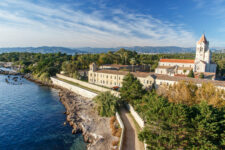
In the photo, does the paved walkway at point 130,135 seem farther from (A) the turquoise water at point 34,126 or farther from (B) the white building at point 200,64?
(B) the white building at point 200,64

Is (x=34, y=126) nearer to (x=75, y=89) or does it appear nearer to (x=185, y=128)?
(x=75, y=89)

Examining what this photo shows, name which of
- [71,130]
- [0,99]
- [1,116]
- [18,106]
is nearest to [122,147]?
[71,130]

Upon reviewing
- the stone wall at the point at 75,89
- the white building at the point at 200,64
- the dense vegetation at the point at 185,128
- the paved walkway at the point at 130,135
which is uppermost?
the white building at the point at 200,64

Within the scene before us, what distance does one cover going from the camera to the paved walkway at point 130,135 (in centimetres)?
1803

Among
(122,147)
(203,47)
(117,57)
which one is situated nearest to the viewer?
(122,147)

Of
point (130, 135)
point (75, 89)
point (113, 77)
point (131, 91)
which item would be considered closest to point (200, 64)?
point (113, 77)

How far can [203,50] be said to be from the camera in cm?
5988

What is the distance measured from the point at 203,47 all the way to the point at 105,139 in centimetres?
5848

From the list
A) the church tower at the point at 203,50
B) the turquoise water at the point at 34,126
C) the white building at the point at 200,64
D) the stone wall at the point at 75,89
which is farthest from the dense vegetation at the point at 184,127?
the church tower at the point at 203,50

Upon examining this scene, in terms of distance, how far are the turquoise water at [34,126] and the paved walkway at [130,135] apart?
691 centimetres

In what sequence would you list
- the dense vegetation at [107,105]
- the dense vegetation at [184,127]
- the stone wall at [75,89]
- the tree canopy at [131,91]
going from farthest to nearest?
the stone wall at [75,89] < the tree canopy at [131,91] < the dense vegetation at [107,105] < the dense vegetation at [184,127]

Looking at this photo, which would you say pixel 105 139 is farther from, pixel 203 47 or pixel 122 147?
pixel 203 47

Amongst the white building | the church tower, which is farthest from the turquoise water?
the church tower

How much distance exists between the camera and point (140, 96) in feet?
95.7
